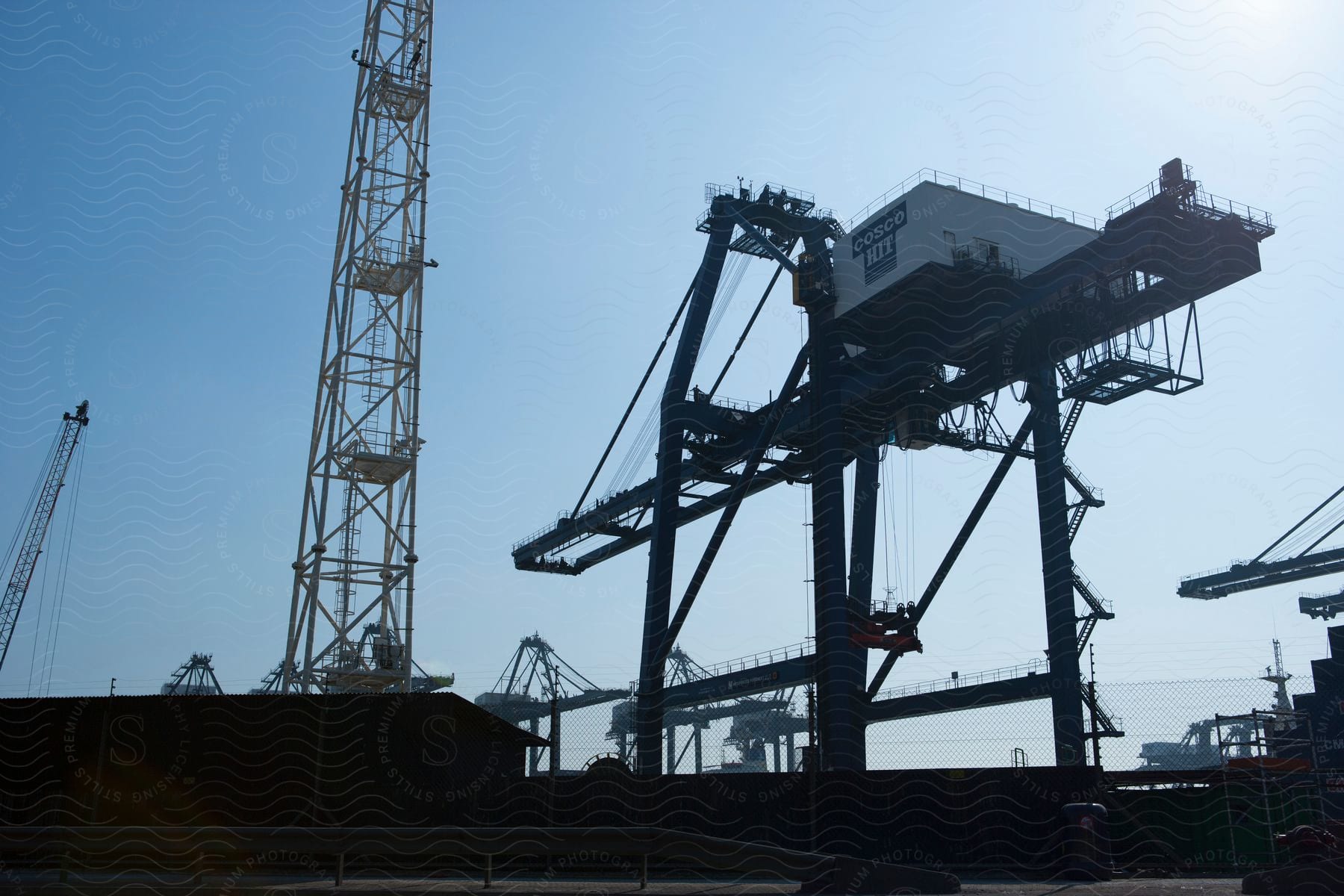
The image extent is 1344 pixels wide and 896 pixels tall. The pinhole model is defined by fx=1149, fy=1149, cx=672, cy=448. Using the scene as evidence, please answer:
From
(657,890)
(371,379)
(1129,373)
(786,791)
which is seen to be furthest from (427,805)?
(1129,373)

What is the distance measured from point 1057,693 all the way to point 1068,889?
18.5 metres

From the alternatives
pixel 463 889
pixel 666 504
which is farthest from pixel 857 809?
pixel 666 504

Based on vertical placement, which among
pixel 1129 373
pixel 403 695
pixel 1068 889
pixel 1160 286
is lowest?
pixel 1068 889

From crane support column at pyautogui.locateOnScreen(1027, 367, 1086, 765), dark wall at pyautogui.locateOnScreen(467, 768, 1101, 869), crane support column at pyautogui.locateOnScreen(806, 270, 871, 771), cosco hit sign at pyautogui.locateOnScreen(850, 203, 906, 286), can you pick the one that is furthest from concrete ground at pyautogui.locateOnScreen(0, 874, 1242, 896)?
cosco hit sign at pyautogui.locateOnScreen(850, 203, 906, 286)

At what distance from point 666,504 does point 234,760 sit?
23887mm

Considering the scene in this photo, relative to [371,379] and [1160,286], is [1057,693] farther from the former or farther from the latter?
[371,379]

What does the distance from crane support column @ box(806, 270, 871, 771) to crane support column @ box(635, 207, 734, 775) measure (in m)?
5.22

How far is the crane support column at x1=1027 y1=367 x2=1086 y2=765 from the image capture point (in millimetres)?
26500

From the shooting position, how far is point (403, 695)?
13109 millimetres

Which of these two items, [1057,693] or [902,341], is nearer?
[1057,693]

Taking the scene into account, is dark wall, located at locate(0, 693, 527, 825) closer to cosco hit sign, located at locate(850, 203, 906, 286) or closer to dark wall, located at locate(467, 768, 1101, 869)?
dark wall, located at locate(467, 768, 1101, 869)

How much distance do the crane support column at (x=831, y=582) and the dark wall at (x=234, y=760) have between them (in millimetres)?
17122

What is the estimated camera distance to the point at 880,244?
102 ft

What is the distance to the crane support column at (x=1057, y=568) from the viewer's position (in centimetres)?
2650
